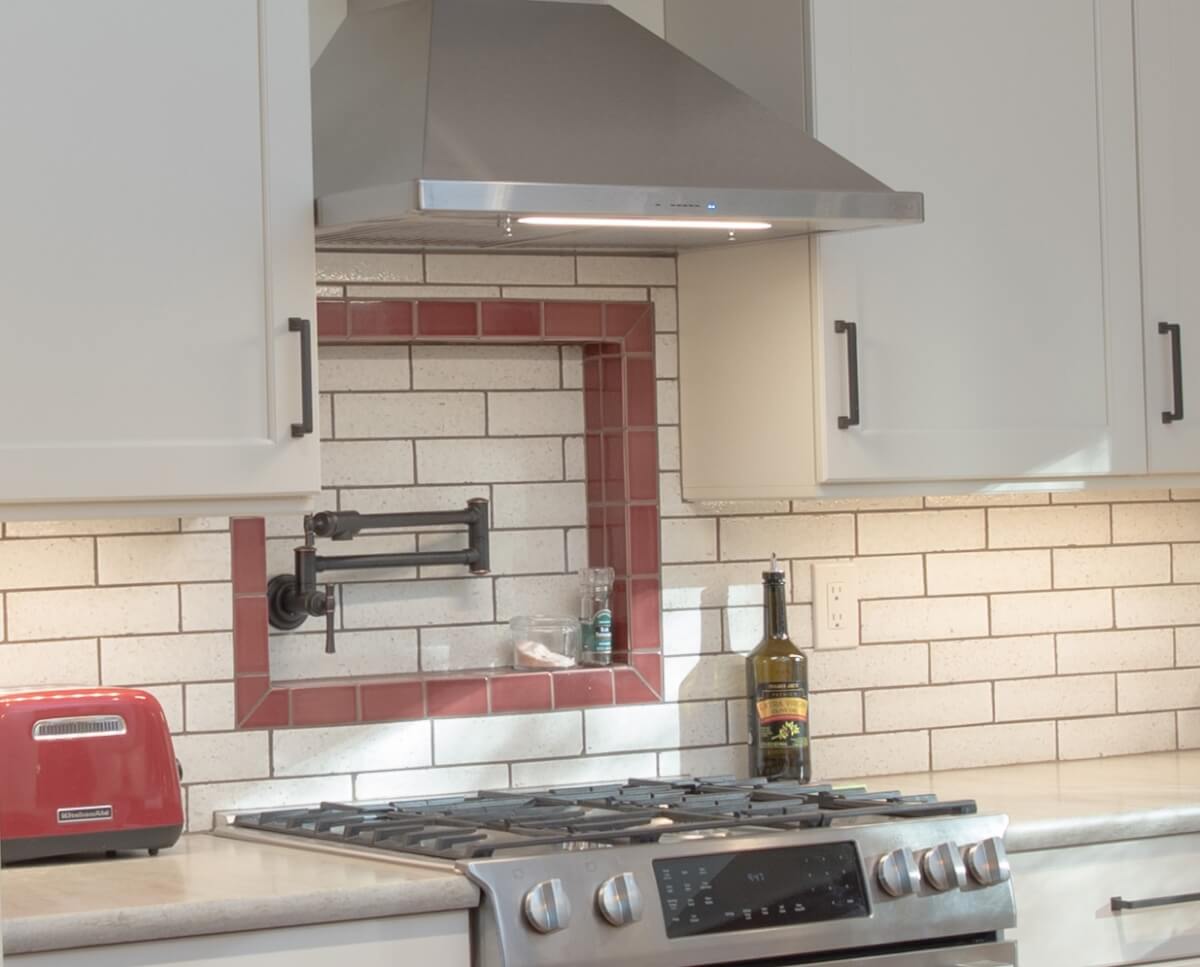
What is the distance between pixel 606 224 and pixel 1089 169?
2.97 ft

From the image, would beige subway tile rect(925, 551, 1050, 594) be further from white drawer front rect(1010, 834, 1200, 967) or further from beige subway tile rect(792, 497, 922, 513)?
white drawer front rect(1010, 834, 1200, 967)

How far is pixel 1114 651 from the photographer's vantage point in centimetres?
366

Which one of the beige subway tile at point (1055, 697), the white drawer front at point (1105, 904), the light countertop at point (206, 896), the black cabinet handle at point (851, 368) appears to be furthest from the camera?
the beige subway tile at point (1055, 697)

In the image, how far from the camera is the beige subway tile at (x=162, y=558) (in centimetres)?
293

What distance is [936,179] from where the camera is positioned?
307 cm

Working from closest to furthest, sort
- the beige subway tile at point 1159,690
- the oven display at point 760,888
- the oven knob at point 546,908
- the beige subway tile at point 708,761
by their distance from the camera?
the oven knob at point 546,908
the oven display at point 760,888
the beige subway tile at point 708,761
the beige subway tile at point 1159,690

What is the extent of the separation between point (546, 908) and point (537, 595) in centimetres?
103

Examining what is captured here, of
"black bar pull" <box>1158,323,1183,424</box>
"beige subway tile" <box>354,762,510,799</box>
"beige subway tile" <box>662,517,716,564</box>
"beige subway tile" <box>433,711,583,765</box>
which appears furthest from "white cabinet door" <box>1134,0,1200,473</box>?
"beige subway tile" <box>354,762,510,799</box>

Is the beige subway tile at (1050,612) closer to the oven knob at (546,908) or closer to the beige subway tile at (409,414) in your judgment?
the beige subway tile at (409,414)

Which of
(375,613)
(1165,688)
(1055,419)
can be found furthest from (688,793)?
(1165,688)

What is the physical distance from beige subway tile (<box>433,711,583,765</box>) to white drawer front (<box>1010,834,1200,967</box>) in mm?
808

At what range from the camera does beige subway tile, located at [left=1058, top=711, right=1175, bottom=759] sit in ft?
11.8

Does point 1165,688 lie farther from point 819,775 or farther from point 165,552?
point 165,552

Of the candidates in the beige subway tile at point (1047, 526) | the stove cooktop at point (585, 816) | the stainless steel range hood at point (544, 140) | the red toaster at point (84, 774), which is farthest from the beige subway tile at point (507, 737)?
the beige subway tile at point (1047, 526)
